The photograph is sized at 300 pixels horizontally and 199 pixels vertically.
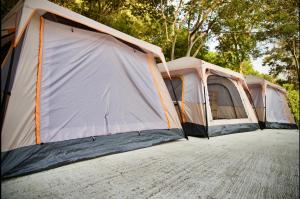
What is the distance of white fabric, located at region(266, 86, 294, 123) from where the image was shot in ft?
25.6

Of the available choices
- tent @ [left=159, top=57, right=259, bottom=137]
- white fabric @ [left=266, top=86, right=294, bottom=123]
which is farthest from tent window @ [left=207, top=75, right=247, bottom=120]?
white fabric @ [left=266, top=86, right=294, bottom=123]

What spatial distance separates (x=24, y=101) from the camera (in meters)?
2.12

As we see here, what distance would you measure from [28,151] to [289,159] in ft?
9.93

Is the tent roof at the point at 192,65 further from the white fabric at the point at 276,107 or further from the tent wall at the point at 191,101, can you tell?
the white fabric at the point at 276,107

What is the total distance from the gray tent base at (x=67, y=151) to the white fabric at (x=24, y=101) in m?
0.09

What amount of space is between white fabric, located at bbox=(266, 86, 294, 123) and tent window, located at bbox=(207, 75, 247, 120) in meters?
2.02

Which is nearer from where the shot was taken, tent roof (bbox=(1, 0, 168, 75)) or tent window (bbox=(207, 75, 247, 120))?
tent roof (bbox=(1, 0, 168, 75))

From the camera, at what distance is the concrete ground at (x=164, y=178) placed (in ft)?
5.28

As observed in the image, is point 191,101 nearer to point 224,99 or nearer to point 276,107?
point 224,99

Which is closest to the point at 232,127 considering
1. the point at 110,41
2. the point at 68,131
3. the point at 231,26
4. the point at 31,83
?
the point at 110,41

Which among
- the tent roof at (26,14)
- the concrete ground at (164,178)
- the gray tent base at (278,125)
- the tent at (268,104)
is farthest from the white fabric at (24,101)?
the gray tent base at (278,125)

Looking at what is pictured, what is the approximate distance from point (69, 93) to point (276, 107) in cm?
787

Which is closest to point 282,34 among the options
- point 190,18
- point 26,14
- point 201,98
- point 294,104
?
point 294,104

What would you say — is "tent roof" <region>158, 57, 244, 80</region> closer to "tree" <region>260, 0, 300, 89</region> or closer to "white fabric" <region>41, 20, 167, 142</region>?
"white fabric" <region>41, 20, 167, 142</region>
